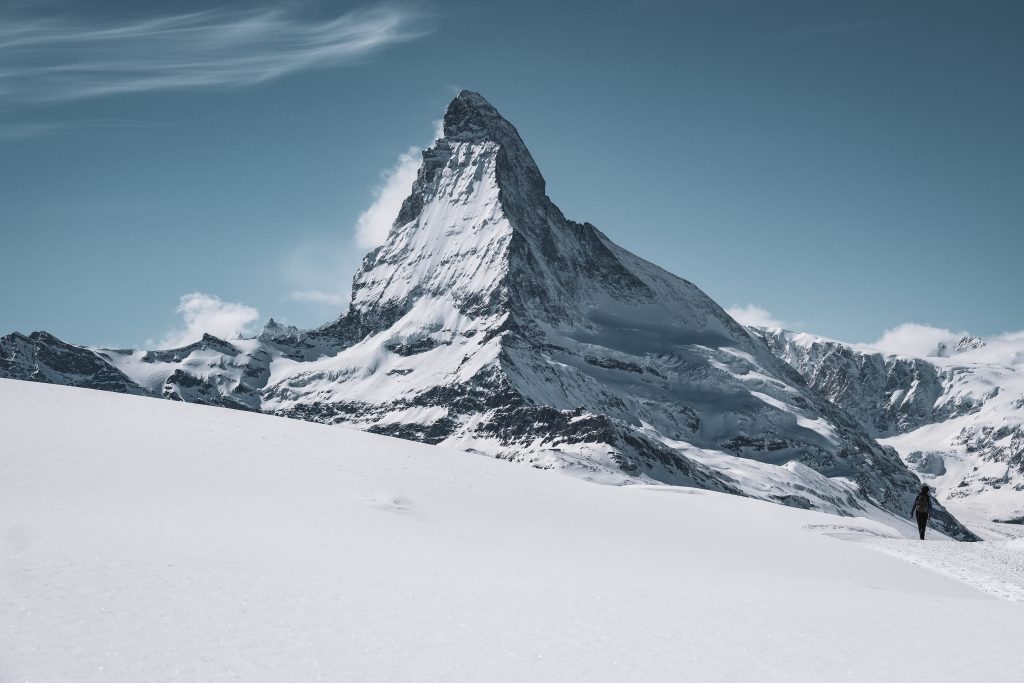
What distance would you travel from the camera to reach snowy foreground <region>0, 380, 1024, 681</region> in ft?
30.7

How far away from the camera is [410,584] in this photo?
12266mm

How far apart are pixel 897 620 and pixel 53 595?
1152 centimetres

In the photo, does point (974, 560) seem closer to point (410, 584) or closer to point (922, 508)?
point (922, 508)

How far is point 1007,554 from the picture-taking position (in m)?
22.5

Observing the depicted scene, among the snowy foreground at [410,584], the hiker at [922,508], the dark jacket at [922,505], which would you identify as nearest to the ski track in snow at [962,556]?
the snowy foreground at [410,584]

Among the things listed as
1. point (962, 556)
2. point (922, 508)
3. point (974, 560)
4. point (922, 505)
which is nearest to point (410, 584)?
point (974, 560)

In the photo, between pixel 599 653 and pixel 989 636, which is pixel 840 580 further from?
pixel 599 653

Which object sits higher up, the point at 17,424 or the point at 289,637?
the point at 17,424

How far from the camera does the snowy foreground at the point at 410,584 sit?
937cm

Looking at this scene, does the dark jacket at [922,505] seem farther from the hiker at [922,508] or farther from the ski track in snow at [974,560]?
the ski track in snow at [974,560]

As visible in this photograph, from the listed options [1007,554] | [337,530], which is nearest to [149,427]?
[337,530]

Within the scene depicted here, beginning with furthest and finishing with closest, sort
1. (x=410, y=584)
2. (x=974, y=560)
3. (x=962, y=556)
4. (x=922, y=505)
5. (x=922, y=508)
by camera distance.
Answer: (x=922, y=508), (x=922, y=505), (x=962, y=556), (x=974, y=560), (x=410, y=584)

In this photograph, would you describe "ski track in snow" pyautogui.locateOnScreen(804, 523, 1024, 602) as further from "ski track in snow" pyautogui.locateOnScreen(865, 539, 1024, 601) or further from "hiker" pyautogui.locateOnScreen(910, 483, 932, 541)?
"hiker" pyautogui.locateOnScreen(910, 483, 932, 541)

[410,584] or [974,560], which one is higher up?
[974,560]
